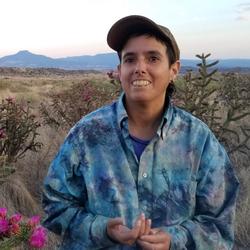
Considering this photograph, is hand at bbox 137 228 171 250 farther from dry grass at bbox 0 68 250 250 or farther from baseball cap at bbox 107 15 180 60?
dry grass at bbox 0 68 250 250

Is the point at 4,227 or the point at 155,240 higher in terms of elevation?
the point at 155,240

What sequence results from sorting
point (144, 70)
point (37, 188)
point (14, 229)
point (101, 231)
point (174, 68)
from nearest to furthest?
point (101, 231) < point (144, 70) < point (174, 68) < point (14, 229) < point (37, 188)

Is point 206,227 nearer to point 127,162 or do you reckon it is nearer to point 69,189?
point 127,162

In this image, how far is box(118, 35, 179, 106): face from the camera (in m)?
2.49

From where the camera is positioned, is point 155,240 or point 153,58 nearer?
point 155,240

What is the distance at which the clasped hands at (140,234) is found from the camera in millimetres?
2215

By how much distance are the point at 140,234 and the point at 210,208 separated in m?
0.43

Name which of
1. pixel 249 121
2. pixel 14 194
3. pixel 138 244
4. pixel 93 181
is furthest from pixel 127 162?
pixel 249 121

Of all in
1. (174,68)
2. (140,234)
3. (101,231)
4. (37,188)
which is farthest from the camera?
(37,188)

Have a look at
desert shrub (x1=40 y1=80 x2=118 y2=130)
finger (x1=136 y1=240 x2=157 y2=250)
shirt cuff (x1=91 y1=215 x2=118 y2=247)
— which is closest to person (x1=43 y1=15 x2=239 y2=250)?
shirt cuff (x1=91 y1=215 x2=118 y2=247)

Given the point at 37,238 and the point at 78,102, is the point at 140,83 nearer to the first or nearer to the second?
the point at 37,238

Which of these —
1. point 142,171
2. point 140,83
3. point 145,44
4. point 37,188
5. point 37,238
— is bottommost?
point 37,188

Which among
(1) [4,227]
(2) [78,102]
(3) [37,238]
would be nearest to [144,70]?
(3) [37,238]

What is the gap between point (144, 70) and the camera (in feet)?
8.19
